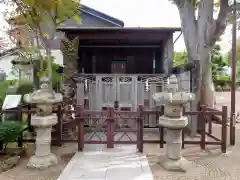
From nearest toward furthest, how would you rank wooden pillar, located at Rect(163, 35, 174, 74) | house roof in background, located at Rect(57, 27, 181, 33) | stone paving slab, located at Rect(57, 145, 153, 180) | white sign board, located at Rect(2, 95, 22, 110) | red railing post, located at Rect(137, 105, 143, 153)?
stone paving slab, located at Rect(57, 145, 153, 180)
red railing post, located at Rect(137, 105, 143, 153)
white sign board, located at Rect(2, 95, 22, 110)
house roof in background, located at Rect(57, 27, 181, 33)
wooden pillar, located at Rect(163, 35, 174, 74)

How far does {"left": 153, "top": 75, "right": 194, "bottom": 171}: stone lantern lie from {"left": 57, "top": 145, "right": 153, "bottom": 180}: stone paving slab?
1.88 ft

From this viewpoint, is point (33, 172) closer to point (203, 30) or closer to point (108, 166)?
point (108, 166)

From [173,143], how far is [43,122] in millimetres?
2902

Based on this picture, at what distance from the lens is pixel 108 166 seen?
5.23 metres

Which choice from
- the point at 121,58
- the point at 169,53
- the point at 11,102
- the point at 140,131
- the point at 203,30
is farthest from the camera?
the point at 121,58

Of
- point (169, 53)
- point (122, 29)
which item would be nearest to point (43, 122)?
point (122, 29)

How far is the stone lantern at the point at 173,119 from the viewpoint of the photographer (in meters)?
4.96

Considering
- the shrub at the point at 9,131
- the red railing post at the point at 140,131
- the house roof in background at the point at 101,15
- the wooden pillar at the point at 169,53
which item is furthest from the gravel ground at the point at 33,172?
the house roof in background at the point at 101,15

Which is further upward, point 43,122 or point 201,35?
Answer: point 201,35

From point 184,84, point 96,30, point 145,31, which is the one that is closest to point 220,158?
point 184,84

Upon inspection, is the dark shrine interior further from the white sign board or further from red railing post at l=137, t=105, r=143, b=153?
red railing post at l=137, t=105, r=143, b=153

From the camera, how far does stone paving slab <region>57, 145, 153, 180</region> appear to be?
472 cm

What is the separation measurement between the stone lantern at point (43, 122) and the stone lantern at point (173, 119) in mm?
2399


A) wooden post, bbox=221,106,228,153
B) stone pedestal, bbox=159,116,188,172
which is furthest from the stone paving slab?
wooden post, bbox=221,106,228,153
